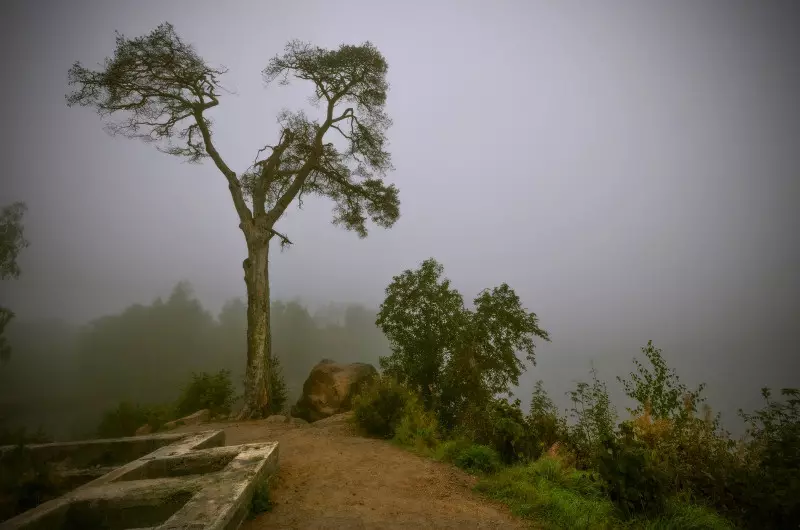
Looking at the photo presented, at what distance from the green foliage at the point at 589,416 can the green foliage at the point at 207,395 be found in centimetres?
1304

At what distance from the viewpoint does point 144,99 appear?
13.5 meters

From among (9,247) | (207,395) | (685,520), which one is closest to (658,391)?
(685,520)

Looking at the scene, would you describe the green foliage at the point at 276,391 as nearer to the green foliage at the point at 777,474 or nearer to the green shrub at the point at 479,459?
the green shrub at the point at 479,459

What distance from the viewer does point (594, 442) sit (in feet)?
25.9

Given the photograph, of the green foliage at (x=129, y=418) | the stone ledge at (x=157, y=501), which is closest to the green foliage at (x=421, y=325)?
the stone ledge at (x=157, y=501)

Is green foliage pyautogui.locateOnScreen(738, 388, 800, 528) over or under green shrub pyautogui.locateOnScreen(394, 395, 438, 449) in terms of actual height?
over

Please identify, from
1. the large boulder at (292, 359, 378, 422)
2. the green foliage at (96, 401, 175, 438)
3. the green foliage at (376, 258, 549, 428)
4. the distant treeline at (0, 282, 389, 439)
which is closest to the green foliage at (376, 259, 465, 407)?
the green foliage at (376, 258, 549, 428)

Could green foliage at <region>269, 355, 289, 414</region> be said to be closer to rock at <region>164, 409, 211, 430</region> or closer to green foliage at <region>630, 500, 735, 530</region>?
rock at <region>164, 409, 211, 430</region>

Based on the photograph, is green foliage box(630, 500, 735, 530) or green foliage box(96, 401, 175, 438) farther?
green foliage box(96, 401, 175, 438)

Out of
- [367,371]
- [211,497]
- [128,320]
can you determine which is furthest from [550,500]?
[128,320]

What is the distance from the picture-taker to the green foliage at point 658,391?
6.97 meters

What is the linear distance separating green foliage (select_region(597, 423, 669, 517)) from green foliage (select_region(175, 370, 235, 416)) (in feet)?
46.8

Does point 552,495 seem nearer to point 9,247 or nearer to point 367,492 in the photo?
point 367,492

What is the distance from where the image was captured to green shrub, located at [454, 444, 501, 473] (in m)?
6.50
